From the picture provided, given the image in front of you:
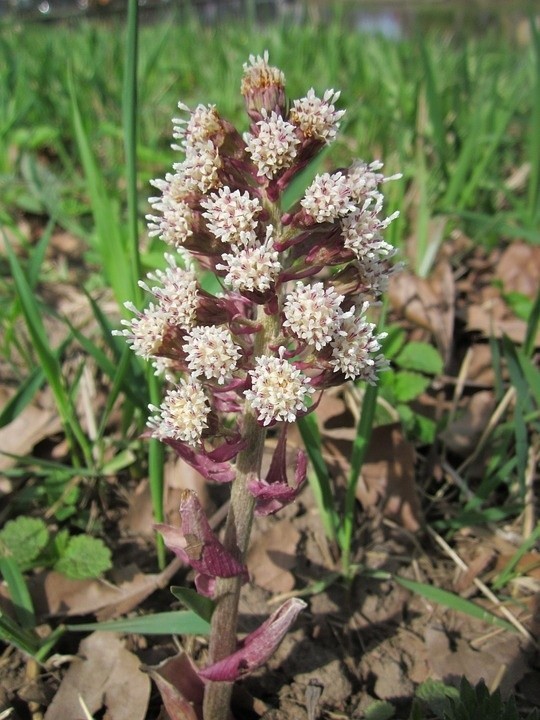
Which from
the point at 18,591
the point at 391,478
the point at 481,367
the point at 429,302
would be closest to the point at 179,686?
the point at 18,591

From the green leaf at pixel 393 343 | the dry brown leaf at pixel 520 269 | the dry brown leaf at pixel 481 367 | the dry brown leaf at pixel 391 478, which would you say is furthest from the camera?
the dry brown leaf at pixel 520 269

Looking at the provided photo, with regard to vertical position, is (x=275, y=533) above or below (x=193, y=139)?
below

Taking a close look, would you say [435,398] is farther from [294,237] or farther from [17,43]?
[17,43]

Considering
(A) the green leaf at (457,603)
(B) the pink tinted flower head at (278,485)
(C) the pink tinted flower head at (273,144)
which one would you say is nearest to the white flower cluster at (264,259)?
(C) the pink tinted flower head at (273,144)

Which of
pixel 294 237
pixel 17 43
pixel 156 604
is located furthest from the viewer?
pixel 17 43

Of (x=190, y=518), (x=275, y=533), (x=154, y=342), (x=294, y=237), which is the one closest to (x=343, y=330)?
(x=294, y=237)

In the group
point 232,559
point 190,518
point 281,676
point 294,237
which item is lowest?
point 281,676

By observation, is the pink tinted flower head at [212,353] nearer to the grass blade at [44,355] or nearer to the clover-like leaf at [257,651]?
the clover-like leaf at [257,651]

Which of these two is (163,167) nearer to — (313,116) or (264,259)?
(313,116)
